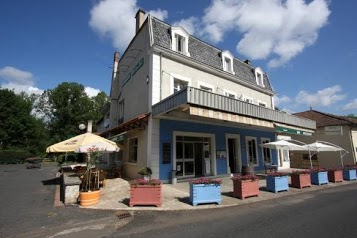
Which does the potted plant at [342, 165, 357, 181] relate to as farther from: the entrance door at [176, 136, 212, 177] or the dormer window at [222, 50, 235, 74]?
the dormer window at [222, 50, 235, 74]

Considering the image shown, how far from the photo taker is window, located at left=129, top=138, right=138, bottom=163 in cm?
1408

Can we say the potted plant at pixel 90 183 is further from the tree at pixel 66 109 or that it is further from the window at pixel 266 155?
the tree at pixel 66 109

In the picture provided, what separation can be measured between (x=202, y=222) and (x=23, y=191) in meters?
9.32

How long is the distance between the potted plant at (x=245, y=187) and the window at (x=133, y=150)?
7.08 m

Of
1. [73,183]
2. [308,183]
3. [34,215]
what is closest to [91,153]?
[73,183]

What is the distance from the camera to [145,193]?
24.5ft

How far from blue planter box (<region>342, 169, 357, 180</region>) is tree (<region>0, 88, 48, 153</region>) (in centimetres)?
4638

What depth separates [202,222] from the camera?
19.2 feet

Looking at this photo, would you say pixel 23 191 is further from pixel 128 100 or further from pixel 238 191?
pixel 238 191

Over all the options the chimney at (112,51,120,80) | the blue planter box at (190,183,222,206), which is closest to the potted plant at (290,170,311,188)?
the blue planter box at (190,183,222,206)

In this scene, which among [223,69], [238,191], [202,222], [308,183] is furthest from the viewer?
[223,69]

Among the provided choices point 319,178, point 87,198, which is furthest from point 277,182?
point 87,198

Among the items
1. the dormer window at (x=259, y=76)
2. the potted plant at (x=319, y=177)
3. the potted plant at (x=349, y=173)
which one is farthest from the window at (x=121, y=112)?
the potted plant at (x=349, y=173)

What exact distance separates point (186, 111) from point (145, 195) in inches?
244
